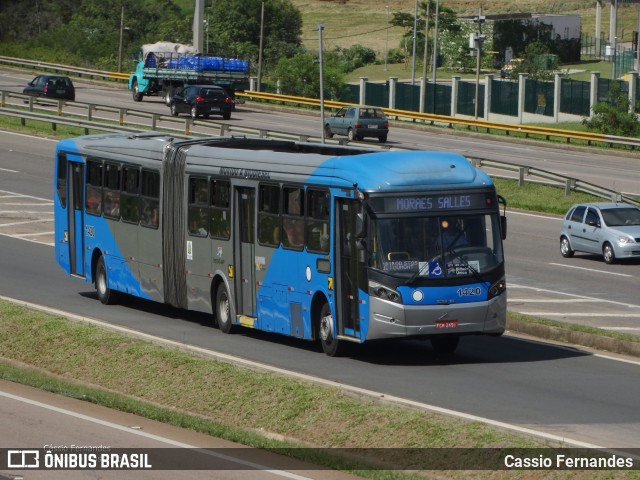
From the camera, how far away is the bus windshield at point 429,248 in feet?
58.4

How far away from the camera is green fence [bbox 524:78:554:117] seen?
74312mm

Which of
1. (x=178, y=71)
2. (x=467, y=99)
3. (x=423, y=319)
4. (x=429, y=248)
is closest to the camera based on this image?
(x=423, y=319)

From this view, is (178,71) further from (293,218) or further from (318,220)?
(318,220)

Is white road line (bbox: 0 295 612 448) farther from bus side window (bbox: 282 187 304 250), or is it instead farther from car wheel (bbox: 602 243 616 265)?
car wheel (bbox: 602 243 616 265)

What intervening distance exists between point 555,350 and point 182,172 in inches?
277

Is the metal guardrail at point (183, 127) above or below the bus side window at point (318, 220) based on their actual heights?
below

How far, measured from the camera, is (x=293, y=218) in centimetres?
1953

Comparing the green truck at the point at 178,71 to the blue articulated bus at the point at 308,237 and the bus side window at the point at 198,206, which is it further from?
the bus side window at the point at 198,206

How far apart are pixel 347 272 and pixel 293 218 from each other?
1.66 meters

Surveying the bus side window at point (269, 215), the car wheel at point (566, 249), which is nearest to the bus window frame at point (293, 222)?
the bus side window at point (269, 215)

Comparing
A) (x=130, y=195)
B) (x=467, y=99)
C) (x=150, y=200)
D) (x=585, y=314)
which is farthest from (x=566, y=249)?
(x=467, y=99)

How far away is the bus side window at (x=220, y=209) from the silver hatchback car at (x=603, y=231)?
14230 millimetres

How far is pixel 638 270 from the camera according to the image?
3123 cm

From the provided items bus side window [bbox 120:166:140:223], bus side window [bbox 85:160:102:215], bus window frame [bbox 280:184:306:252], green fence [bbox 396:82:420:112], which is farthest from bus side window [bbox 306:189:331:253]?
green fence [bbox 396:82:420:112]
